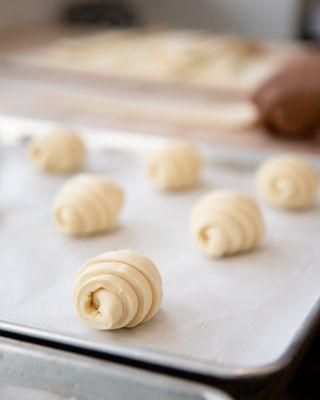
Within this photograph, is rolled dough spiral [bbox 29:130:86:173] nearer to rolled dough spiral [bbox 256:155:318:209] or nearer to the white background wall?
rolled dough spiral [bbox 256:155:318:209]

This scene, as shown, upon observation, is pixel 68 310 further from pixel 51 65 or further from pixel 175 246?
pixel 51 65

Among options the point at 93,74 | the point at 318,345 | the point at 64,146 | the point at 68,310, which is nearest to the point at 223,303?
the point at 68,310

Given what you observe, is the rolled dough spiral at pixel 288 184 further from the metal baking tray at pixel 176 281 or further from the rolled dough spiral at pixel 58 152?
the rolled dough spiral at pixel 58 152

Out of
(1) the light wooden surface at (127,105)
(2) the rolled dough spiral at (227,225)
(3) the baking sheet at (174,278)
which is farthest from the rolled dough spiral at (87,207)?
(1) the light wooden surface at (127,105)

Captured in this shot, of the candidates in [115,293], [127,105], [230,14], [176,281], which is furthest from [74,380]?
[230,14]

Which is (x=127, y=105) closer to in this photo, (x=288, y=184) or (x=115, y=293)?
(x=288, y=184)
